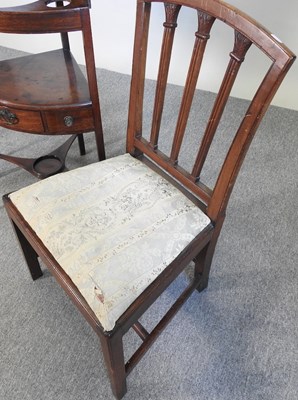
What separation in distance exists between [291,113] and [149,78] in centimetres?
93

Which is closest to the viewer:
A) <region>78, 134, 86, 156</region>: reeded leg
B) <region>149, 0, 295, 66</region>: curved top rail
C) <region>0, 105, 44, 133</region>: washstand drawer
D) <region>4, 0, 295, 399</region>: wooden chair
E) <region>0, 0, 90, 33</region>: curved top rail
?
<region>149, 0, 295, 66</region>: curved top rail

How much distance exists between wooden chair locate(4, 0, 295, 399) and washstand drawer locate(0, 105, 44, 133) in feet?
1.23

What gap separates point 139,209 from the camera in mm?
847

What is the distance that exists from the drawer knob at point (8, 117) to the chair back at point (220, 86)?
0.46m

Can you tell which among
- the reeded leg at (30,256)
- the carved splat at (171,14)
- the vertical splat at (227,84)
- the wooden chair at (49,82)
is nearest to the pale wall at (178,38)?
the wooden chair at (49,82)

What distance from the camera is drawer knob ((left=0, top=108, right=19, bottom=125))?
1182 mm

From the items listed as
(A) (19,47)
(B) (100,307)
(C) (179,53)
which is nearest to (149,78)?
(C) (179,53)

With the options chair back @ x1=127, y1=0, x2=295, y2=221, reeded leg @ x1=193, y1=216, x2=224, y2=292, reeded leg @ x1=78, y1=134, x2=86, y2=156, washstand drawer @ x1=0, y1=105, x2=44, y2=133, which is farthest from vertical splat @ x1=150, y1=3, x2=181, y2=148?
reeded leg @ x1=78, y1=134, x2=86, y2=156

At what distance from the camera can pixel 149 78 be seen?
2.22 m

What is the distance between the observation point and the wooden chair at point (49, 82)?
95 cm

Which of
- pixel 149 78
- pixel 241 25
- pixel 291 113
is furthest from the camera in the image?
pixel 149 78

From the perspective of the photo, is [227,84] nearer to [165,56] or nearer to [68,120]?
[165,56]

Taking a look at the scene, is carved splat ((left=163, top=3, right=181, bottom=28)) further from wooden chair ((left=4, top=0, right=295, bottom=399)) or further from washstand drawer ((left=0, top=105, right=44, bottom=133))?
washstand drawer ((left=0, top=105, right=44, bottom=133))

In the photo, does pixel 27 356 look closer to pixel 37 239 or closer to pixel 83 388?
pixel 83 388
